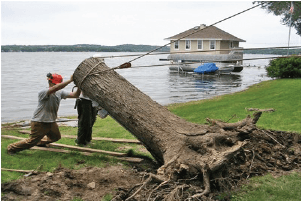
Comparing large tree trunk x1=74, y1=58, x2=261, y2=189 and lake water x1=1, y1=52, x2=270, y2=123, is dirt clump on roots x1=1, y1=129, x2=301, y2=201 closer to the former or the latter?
large tree trunk x1=74, y1=58, x2=261, y2=189

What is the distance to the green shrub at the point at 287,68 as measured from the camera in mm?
27031

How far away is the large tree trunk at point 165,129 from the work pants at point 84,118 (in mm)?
1026

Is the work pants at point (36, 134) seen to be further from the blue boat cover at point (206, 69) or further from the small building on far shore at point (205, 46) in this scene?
the small building on far shore at point (205, 46)

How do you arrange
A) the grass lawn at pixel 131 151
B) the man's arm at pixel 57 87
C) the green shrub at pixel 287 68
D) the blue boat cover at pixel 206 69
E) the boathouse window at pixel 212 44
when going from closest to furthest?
the grass lawn at pixel 131 151 < the man's arm at pixel 57 87 < the green shrub at pixel 287 68 < the blue boat cover at pixel 206 69 < the boathouse window at pixel 212 44

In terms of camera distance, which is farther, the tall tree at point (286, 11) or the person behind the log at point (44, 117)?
the tall tree at point (286, 11)

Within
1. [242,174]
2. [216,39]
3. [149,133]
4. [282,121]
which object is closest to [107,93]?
[149,133]

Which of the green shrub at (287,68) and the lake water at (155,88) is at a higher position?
the green shrub at (287,68)

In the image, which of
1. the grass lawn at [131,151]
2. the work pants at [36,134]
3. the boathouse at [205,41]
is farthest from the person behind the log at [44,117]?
the boathouse at [205,41]

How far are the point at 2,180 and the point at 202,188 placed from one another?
11.0ft

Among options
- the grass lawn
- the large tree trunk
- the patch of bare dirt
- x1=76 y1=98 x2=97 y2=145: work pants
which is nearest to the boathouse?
the grass lawn

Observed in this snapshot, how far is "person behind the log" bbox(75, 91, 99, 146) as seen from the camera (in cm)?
784

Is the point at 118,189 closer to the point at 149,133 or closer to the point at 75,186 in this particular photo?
the point at 75,186

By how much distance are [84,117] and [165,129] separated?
102 inches

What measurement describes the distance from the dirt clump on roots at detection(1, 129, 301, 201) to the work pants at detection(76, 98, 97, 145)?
6.19ft
